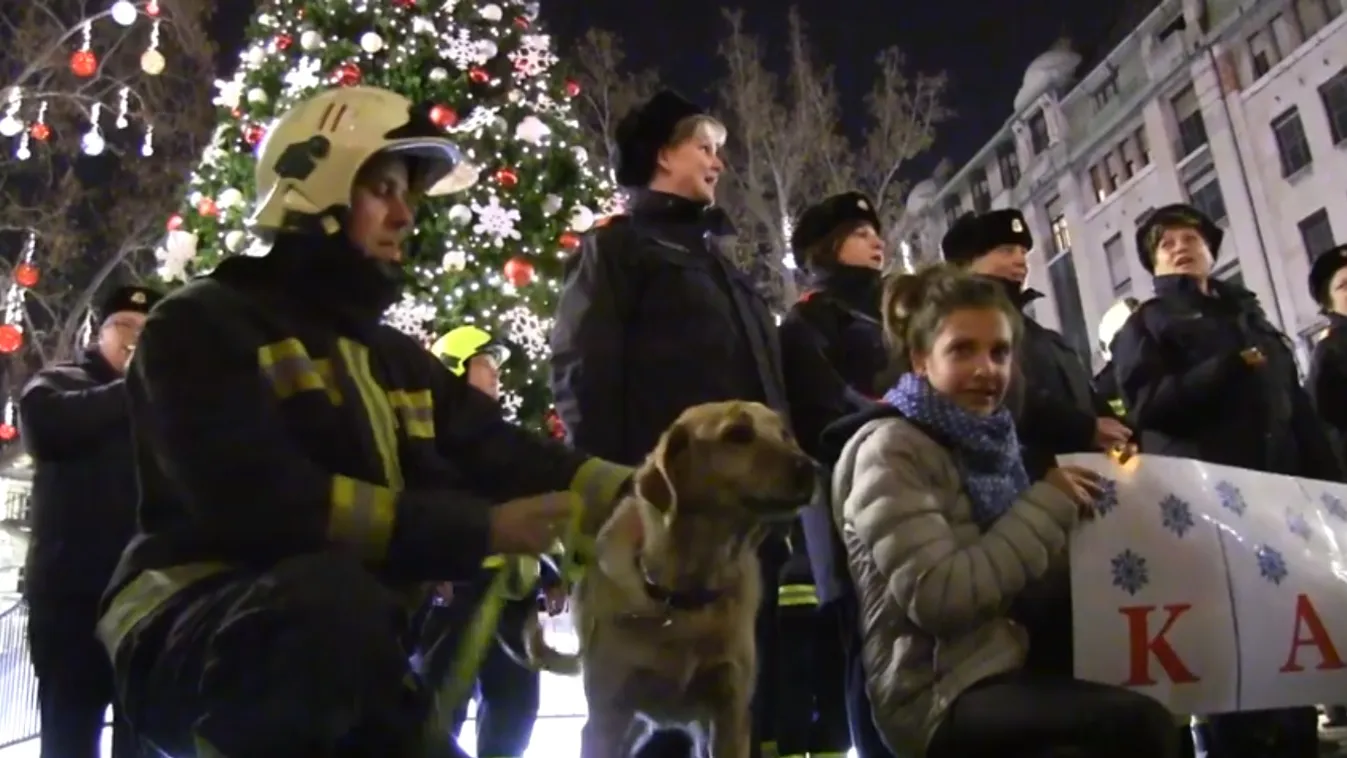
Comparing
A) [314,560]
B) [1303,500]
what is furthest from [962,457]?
[314,560]

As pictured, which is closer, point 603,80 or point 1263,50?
point 603,80

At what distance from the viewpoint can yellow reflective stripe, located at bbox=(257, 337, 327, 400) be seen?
1.83 m

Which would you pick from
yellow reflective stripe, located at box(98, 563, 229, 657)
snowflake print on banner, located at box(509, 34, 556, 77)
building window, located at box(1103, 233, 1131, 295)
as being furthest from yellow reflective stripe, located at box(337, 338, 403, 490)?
building window, located at box(1103, 233, 1131, 295)

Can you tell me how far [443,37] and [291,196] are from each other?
546 centimetres

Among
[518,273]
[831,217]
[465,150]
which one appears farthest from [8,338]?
[831,217]

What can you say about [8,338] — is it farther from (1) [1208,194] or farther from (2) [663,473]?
(1) [1208,194]

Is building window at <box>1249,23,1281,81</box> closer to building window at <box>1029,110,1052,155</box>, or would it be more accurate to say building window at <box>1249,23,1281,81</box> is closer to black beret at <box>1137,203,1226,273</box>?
building window at <box>1029,110,1052,155</box>

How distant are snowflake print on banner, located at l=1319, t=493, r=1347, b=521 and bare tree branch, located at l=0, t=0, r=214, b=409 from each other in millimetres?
9484

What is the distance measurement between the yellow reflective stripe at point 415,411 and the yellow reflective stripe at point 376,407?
0.03 meters

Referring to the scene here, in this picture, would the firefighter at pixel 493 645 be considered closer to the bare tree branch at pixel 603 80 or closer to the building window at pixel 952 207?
the bare tree branch at pixel 603 80

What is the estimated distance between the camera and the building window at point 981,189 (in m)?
21.8

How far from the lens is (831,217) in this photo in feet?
11.8

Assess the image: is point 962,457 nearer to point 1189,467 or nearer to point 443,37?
point 1189,467

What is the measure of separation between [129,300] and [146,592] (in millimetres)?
2657
